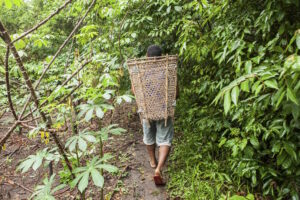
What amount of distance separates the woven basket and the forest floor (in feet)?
1.43

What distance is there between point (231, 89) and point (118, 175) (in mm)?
2078

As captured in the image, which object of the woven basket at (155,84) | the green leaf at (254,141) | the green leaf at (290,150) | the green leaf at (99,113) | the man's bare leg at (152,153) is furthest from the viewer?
the man's bare leg at (152,153)

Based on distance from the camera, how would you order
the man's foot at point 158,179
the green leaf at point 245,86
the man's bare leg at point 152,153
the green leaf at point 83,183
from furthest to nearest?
1. the man's bare leg at point 152,153
2. the man's foot at point 158,179
3. the green leaf at point 83,183
4. the green leaf at point 245,86

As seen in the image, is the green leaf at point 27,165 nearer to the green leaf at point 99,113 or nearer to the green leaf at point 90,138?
the green leaf at point 90,138

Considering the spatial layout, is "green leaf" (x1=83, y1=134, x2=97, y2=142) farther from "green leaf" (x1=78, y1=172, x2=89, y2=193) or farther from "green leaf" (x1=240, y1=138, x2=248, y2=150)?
"green leaf" (x1=240, y1=138, x2=248, y2=150)

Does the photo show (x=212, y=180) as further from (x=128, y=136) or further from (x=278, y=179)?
(x=128, y=136)

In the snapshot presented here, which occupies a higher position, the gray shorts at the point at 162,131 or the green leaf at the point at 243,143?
the green leaf at the point at 243,143

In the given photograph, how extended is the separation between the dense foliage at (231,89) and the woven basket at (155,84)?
0.62ft

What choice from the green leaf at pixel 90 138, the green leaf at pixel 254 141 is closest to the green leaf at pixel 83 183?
the green leaf at pixel 90 138

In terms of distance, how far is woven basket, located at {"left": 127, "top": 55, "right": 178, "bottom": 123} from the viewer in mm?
2441

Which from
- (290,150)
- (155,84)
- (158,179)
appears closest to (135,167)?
(158,179)

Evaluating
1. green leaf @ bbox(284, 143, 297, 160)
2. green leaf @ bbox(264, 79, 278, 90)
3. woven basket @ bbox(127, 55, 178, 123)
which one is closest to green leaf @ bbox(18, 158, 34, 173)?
woven basket @ bbox(127, 55, 178, 123)

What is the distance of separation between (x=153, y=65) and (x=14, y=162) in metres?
2.85

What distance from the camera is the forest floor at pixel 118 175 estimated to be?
8.79 feet
